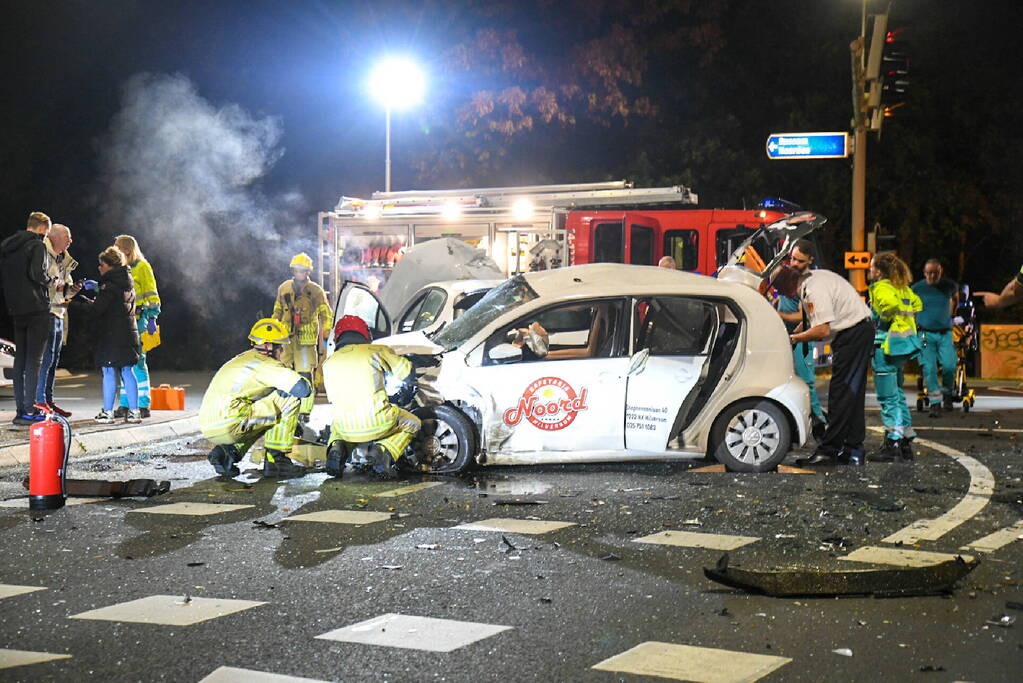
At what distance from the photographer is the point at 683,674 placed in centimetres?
441

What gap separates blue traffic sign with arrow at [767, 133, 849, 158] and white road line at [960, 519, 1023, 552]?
13.4 meters

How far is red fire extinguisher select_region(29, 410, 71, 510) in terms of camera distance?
313 inches

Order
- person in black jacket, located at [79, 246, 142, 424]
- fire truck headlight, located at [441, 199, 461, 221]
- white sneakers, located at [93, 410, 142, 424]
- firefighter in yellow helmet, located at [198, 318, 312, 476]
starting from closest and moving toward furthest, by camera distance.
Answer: firefighter in yellow helmet, located at [198, 318, 312, 476]
white sneakers, located at [93, 410, 142, 424]
person in black jacket, located at [79, 246, 142, 424]
fire truck headlight, located at [441, 199, 461, 221]

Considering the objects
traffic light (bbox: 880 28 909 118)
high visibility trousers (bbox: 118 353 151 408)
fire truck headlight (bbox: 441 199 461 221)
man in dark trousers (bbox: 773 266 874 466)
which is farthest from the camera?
fire truck headlight (bbox: 441 199 461 221)

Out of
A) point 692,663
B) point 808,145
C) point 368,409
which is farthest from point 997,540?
point 808,145

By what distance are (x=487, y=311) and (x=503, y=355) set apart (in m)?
0.61

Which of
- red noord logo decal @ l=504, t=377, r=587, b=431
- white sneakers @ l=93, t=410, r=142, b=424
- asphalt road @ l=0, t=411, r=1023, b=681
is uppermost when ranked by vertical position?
red noord logo decal @ l=504, t=377, r=587, b=431

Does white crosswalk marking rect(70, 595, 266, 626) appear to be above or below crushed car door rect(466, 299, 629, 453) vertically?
below

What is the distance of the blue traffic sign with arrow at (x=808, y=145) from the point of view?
20.0 metres

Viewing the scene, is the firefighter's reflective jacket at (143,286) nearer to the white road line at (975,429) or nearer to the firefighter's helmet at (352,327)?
the firefighter's helmet at (352,327)

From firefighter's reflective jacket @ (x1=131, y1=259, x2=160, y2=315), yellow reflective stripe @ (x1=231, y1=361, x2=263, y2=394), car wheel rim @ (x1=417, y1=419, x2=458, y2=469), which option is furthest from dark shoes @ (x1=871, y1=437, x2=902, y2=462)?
firefighter's reflective jacket @ (x1=131, y1=259, x2=160, y2=315)

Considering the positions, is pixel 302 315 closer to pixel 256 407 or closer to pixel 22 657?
pixel 256 407

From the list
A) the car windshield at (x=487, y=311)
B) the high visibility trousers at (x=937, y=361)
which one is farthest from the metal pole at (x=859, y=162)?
the car windshield at (x=487, y=311)

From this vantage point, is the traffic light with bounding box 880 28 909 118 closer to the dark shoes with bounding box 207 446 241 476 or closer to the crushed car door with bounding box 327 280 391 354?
the crushed car door with bounding box 327 280 391 354
